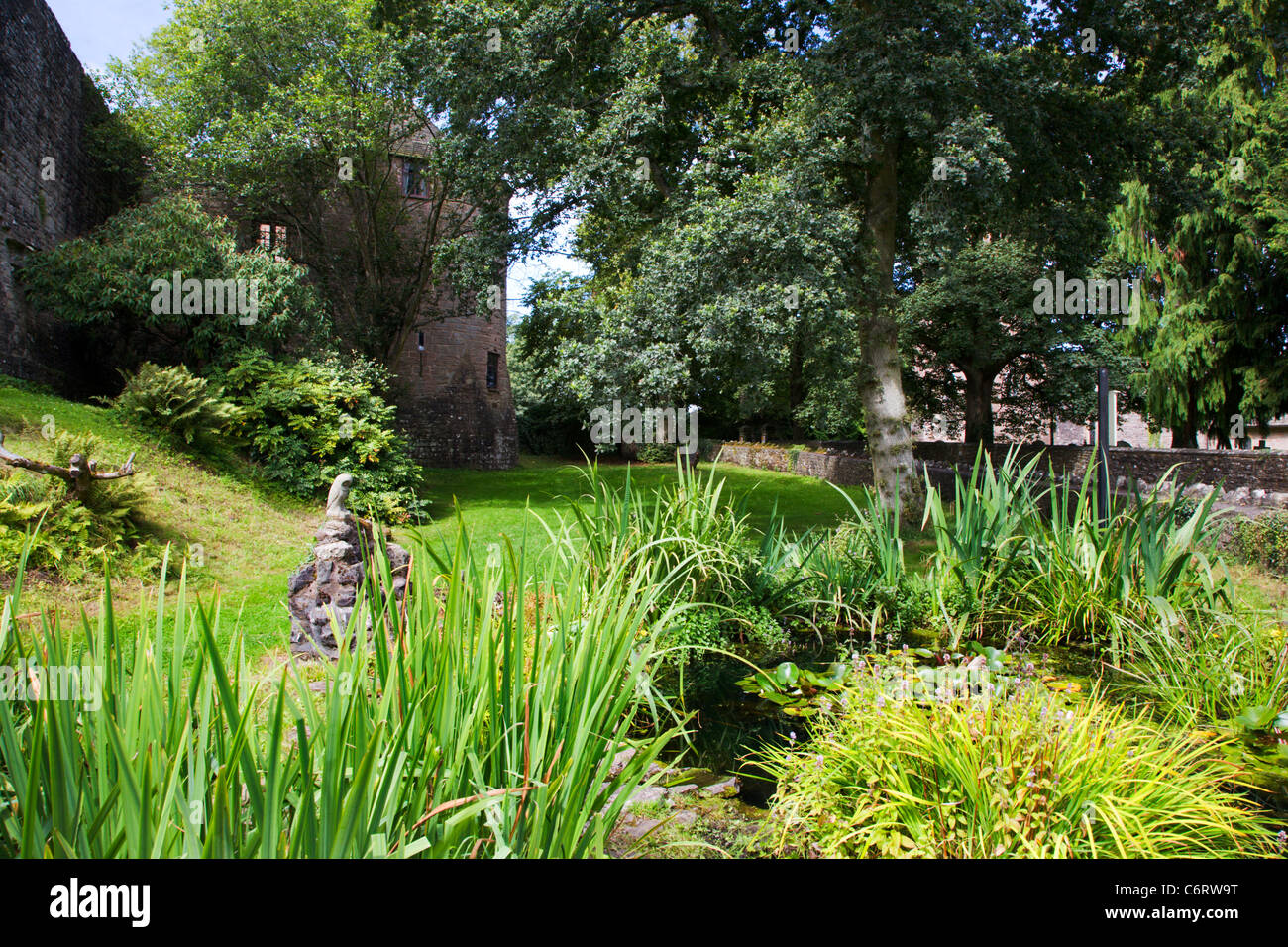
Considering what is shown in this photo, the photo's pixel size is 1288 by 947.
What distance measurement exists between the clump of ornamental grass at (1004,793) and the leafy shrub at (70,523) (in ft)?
15.5

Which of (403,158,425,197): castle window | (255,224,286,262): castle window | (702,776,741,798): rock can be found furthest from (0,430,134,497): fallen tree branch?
(403,158,425,197): castle window

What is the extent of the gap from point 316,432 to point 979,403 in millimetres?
16751

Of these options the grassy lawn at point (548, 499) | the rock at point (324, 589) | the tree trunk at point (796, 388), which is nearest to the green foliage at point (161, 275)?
the grassy lawn at point (548, 499)

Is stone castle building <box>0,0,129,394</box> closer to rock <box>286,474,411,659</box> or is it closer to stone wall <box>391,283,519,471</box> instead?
stone wall <box>391,283,519,471</box>

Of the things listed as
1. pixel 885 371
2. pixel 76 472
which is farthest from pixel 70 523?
pixel 885 371

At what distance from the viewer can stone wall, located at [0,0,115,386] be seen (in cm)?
1156

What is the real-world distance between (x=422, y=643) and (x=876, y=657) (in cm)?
234

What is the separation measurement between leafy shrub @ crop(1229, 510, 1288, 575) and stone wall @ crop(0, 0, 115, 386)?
1544 cm

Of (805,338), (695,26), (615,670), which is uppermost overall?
(695,26)

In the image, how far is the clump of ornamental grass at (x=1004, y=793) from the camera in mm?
2145

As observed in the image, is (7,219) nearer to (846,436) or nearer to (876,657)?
(876,657)

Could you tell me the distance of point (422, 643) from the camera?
6.13 feet
